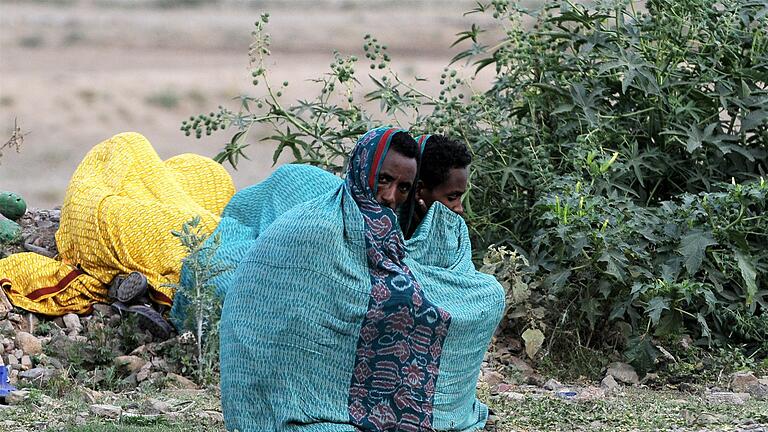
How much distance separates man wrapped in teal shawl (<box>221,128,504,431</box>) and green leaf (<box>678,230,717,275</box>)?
173 cm

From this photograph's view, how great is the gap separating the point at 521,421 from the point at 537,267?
4.22 ft

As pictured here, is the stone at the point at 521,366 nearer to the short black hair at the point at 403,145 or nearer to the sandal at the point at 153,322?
the sandal at the point at 153,322

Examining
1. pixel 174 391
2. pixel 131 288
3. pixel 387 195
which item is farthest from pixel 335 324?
pixel 131 288

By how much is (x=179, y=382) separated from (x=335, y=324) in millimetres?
1522

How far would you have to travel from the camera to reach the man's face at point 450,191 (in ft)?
17.0

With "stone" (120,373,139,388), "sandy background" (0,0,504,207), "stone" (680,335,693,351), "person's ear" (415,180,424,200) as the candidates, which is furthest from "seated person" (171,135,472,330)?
"sandy background" (0,0,504,207)

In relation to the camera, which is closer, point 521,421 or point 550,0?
point 521,421

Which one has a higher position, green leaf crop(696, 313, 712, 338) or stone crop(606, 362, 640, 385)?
green leaf crop(696, 313, 712, 338)

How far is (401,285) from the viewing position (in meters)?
4.91

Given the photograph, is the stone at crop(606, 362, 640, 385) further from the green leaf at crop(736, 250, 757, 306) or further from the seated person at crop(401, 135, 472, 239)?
the seated person at crop(401, 135, 472, 239)

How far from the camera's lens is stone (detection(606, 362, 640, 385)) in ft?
21.3

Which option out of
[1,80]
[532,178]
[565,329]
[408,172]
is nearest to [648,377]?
[565,329]

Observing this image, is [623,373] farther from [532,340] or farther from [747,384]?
[747,384]

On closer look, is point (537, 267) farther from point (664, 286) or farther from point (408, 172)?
point (408, 172)
